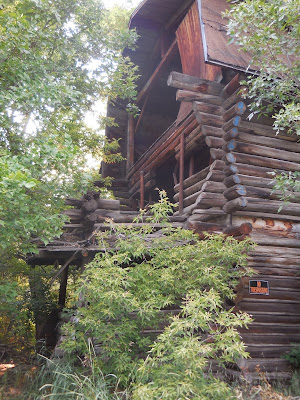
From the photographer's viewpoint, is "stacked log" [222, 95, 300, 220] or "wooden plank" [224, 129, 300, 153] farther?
"wooden plank" [224, 129, 300, 153]

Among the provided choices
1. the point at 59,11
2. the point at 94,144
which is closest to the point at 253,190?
the point at 59,11

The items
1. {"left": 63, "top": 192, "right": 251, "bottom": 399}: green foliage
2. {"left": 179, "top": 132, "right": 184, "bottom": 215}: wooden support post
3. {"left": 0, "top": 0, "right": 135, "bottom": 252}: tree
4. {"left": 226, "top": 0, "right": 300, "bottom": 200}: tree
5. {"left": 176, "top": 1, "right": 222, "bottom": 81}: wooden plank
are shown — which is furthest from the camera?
{"left": 179, "top": 132, "right": 184, "bottom": 215}: wooden support post

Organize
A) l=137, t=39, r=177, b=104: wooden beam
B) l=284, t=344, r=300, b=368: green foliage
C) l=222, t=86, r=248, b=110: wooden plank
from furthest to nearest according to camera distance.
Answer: l=137, t=39, r=177, b=104: wooden beam → l=222, t=86, r=248, b=110: wooden plank → l=284, t=344, r=300, b=368: green foliage

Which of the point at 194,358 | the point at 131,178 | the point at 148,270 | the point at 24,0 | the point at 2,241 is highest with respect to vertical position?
the point at 24,0

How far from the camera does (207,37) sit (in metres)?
8.02

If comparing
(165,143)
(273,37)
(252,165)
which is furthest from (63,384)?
(165,143)

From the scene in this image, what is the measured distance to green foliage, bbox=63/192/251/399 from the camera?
4.02 metres

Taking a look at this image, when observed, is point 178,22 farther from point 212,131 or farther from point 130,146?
point 212,131

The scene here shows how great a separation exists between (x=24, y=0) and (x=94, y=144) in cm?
568

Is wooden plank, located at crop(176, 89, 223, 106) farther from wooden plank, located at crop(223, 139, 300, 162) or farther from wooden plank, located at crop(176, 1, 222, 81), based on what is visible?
wooden plank, located at crop(223, 139, 300, 162)

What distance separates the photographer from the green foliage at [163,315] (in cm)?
402

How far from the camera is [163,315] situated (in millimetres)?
5215

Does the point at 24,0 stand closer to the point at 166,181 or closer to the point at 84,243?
the point at 84,243

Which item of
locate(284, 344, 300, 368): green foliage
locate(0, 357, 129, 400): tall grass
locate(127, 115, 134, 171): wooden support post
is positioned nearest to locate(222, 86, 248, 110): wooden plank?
locate(284, 344, 300, 368): green foliage
